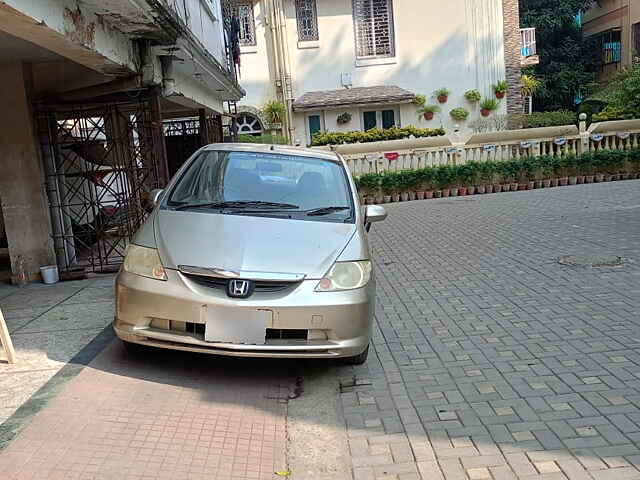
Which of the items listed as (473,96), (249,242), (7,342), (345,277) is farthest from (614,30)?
(7,342)

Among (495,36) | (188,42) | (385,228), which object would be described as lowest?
(385,228)

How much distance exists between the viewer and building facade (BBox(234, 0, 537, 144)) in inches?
977

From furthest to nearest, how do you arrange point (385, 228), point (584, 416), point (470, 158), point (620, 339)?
1. point (470, 158)
2. point (385, 228)
3. point (620, 339)
4. point (584, 416)

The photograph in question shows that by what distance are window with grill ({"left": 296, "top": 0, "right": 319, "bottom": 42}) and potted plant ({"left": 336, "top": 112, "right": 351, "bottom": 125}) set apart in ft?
10.9

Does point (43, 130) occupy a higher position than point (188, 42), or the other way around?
point (188, 42)

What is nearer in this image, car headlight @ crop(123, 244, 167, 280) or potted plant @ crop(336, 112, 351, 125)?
car headlight @ crop(123, 244, 167, 280)

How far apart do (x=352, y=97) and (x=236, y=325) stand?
21486mm

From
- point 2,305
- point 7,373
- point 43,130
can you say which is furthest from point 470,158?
point 7,373

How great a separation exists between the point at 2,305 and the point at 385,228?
759 centimetres

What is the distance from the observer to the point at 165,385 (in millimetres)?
4301

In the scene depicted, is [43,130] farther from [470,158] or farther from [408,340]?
[470,158]

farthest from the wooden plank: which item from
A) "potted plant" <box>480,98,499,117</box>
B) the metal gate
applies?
"potted plant" <box>480,98,499,117</box>

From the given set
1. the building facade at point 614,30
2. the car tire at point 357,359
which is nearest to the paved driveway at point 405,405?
the car tire at point 357,359

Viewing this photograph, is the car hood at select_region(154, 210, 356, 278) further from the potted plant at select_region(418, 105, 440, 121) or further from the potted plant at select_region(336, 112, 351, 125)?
the potted plant at select_region(418, 105, 440, 121)
